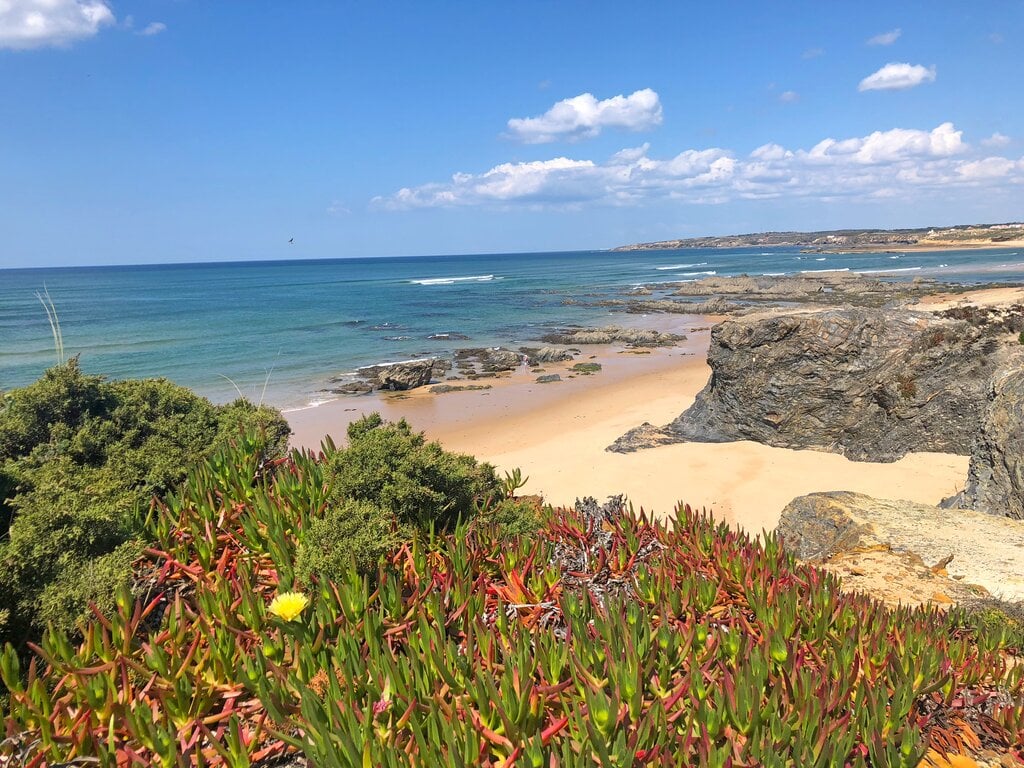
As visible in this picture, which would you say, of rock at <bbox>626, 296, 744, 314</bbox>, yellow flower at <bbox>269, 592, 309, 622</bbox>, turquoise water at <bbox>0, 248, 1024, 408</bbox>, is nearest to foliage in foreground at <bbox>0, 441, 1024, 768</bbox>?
yellow flower at <bbox>269, 592, 309, 622</bbox>

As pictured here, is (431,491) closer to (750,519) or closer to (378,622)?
(378,622)

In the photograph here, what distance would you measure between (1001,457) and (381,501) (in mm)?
7300

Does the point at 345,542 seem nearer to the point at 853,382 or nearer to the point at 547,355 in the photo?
the point at 853,382

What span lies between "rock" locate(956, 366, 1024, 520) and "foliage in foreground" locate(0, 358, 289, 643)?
296 inches

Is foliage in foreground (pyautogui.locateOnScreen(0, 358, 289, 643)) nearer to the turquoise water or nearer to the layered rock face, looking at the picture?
the turquoise water

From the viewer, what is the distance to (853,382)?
11391 millimetres

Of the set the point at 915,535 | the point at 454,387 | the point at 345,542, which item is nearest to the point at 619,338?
the point at 454,387

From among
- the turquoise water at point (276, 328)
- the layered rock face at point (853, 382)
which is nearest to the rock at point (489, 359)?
the turquoise water at point (276, 328)

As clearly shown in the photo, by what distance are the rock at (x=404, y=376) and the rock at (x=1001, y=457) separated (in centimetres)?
1761

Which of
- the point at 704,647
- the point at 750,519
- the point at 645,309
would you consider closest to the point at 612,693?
the point at 704,647

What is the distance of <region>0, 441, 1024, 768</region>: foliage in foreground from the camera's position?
2.11 metres

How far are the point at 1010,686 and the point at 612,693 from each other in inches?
84.0

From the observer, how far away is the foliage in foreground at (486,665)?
6.91 ft

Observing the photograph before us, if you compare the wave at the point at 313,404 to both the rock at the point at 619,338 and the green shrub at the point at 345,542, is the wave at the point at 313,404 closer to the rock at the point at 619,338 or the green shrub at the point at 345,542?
the rock at the point at 619,338
